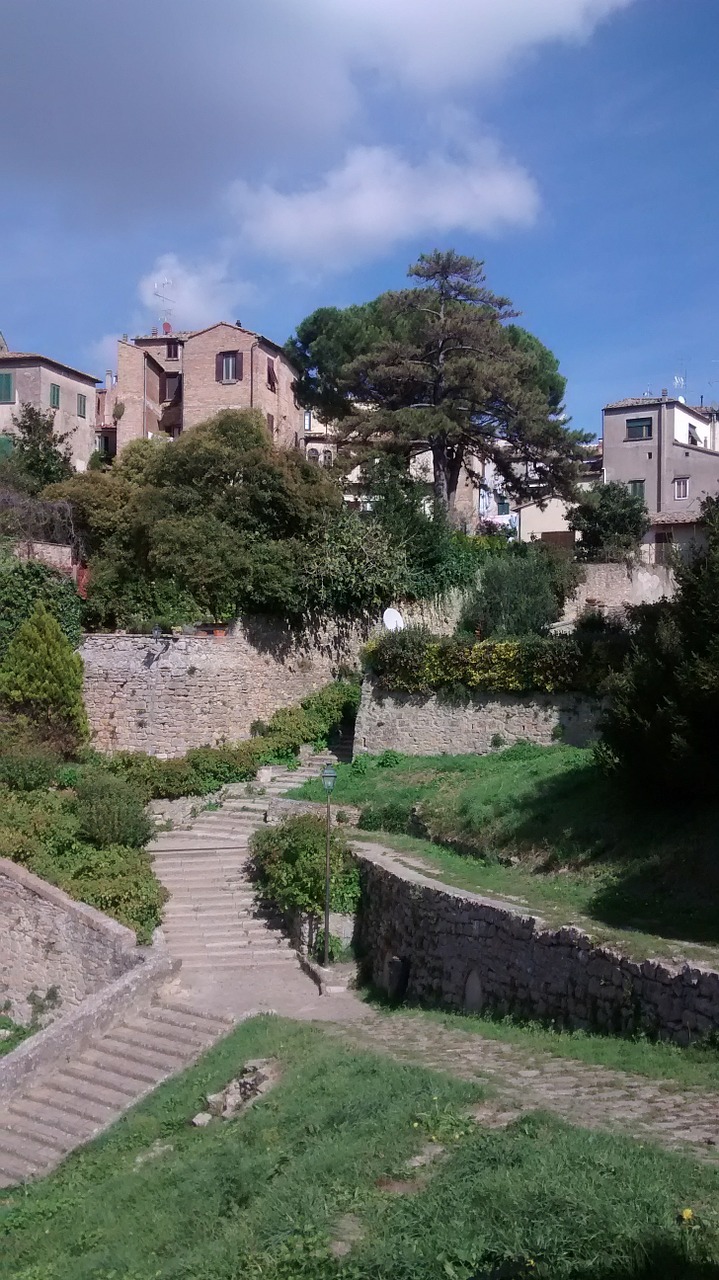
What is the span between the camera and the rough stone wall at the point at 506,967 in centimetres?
945

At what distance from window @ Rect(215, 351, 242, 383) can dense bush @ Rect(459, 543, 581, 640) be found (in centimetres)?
1393

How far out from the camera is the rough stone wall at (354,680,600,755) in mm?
21641

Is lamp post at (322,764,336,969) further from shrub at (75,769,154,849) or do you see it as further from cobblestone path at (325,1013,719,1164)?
shrub at (75,769,154,849)

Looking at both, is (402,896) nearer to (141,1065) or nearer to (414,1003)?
(414,1003)

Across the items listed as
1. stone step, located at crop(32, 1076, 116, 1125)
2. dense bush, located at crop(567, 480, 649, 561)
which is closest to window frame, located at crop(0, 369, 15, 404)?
dense bush, located at crop(567, 480, 649, 561)

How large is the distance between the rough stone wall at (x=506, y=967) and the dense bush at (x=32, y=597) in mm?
10846

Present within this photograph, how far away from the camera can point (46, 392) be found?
3894cm

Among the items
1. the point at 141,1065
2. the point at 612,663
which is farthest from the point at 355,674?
the point at 141,1065

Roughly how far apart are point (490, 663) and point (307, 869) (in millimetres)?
7379

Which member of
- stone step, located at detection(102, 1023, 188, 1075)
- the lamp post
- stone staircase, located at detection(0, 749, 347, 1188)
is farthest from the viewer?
the lamp post

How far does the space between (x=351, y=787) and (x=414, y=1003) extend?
7.49m

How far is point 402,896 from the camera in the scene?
1499 cm

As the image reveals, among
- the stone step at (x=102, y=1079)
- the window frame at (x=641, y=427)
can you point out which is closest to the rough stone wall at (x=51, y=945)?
the stone step at (x=102, y=1079)

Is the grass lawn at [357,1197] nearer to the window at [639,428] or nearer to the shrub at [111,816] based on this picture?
the shrub at [111,816]
